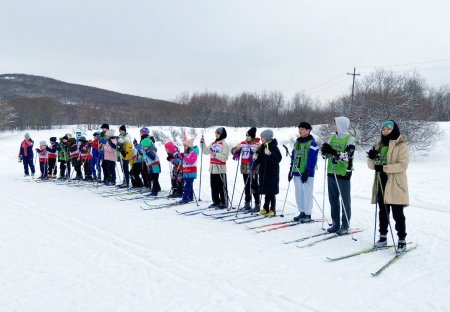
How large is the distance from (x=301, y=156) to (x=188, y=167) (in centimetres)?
307

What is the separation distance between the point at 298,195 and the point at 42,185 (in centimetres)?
964

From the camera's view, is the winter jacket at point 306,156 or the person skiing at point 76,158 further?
the person skiing at point 76,158

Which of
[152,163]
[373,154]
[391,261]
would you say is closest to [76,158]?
[152,163]

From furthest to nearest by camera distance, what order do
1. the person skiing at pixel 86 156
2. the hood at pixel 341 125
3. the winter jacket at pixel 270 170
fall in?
the person skiing at pixel 86 156, the winter jacket at pixel 270 170, the hood at pixel 341 125

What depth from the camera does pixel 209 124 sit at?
172 feet

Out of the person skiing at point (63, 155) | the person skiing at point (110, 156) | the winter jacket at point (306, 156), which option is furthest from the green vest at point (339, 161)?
the person skiing at point (63, 155)

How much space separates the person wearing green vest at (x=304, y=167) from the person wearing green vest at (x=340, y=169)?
537 millimetres

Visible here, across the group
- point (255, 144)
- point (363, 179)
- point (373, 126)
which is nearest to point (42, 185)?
point (255, 144)

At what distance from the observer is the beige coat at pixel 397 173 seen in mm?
5277

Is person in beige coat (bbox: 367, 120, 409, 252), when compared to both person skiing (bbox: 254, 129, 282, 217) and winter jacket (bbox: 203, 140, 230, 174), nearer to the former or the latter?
person skiing (bbox: 254, 129, 282, 217)

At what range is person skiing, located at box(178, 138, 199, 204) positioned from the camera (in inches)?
352

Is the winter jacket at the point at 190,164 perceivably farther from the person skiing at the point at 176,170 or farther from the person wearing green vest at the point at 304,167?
the person wearing green vest at the point at 304,167

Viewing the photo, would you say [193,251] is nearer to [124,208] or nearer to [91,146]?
[124,208]

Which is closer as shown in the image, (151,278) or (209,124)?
(151,278)
